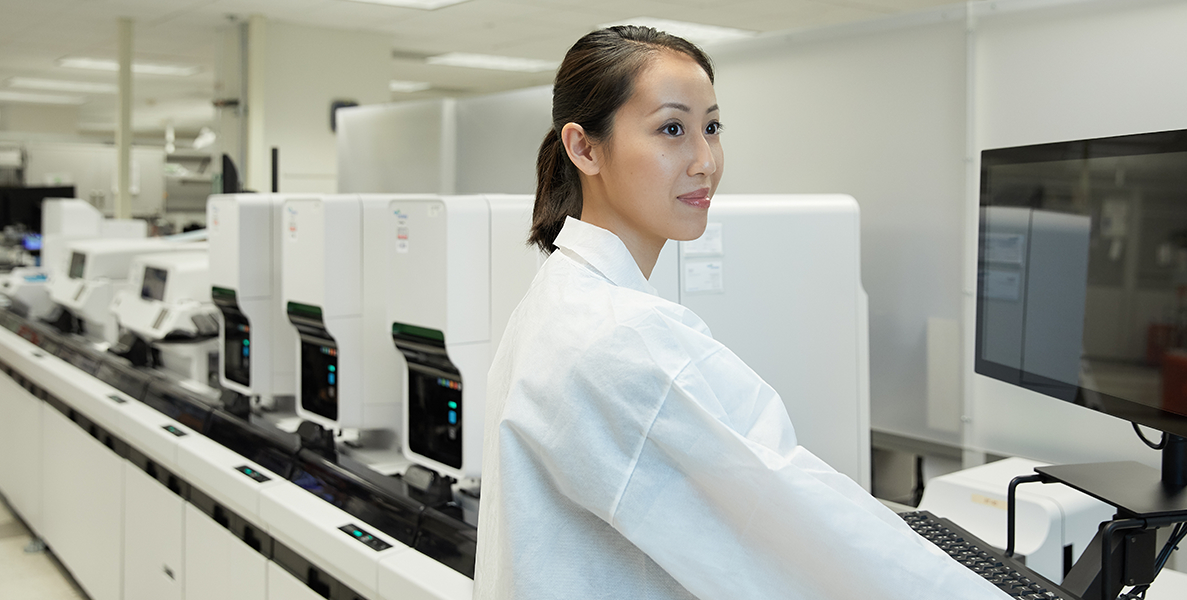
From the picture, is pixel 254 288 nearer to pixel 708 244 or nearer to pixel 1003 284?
pixel 708 244

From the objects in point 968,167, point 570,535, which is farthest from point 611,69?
point 968,167

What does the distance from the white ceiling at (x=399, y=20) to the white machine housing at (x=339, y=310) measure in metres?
4.01

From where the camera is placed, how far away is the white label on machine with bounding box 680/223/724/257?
1.57 meters

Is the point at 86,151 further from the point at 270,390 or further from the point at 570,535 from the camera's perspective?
the point at 570,535

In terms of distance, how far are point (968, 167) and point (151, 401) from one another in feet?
7.72

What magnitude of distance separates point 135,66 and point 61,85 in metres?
2.20

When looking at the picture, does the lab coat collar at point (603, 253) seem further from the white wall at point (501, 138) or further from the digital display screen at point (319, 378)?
the white wall at point (501, 138)

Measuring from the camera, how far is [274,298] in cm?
242

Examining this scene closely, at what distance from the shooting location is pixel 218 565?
6.91 feet

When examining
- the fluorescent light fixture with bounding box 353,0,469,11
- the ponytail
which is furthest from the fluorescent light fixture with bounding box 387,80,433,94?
the ponytail

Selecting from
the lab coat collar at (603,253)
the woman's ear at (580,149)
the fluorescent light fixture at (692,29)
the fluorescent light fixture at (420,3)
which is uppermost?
the fluorescent light fixture at (692,29)

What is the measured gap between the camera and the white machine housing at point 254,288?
93.4 inches

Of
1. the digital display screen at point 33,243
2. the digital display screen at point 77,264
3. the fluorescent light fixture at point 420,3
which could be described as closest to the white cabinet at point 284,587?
the digital display screen at point 77,264

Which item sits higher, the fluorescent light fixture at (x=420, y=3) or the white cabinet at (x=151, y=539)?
the fluorescent light fixture at (x=420, y=3)
